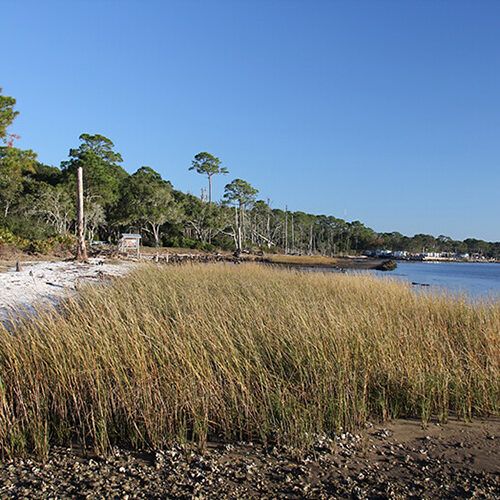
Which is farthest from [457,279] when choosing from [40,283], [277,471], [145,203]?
[277,471]

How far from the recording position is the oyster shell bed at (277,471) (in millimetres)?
2506

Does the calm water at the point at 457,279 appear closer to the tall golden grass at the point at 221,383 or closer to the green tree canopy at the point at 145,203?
the tall golden grass at the point at 221,383

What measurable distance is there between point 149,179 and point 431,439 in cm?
4687

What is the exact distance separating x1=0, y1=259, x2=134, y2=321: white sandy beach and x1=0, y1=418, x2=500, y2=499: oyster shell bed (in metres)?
3.72

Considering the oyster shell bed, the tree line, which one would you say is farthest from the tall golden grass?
the tree line

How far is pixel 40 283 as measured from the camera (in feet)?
32.3

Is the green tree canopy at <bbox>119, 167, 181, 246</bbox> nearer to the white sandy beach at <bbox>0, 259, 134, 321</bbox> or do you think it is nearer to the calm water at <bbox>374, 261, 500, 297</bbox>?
the calm water at <bbox>374, 261, 500, 297</bbox>

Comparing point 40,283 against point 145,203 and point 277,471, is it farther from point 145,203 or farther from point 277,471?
point 145,203

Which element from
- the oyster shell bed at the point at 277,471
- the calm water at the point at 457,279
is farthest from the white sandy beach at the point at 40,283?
the calm water at the point at 457,279

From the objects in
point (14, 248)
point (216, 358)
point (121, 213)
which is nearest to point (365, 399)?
point (216, 358)

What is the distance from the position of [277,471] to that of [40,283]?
351 inches

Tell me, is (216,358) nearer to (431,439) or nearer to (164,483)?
(164,483)

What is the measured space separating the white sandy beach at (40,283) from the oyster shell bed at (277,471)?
12.2 feet

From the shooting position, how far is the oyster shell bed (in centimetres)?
251
